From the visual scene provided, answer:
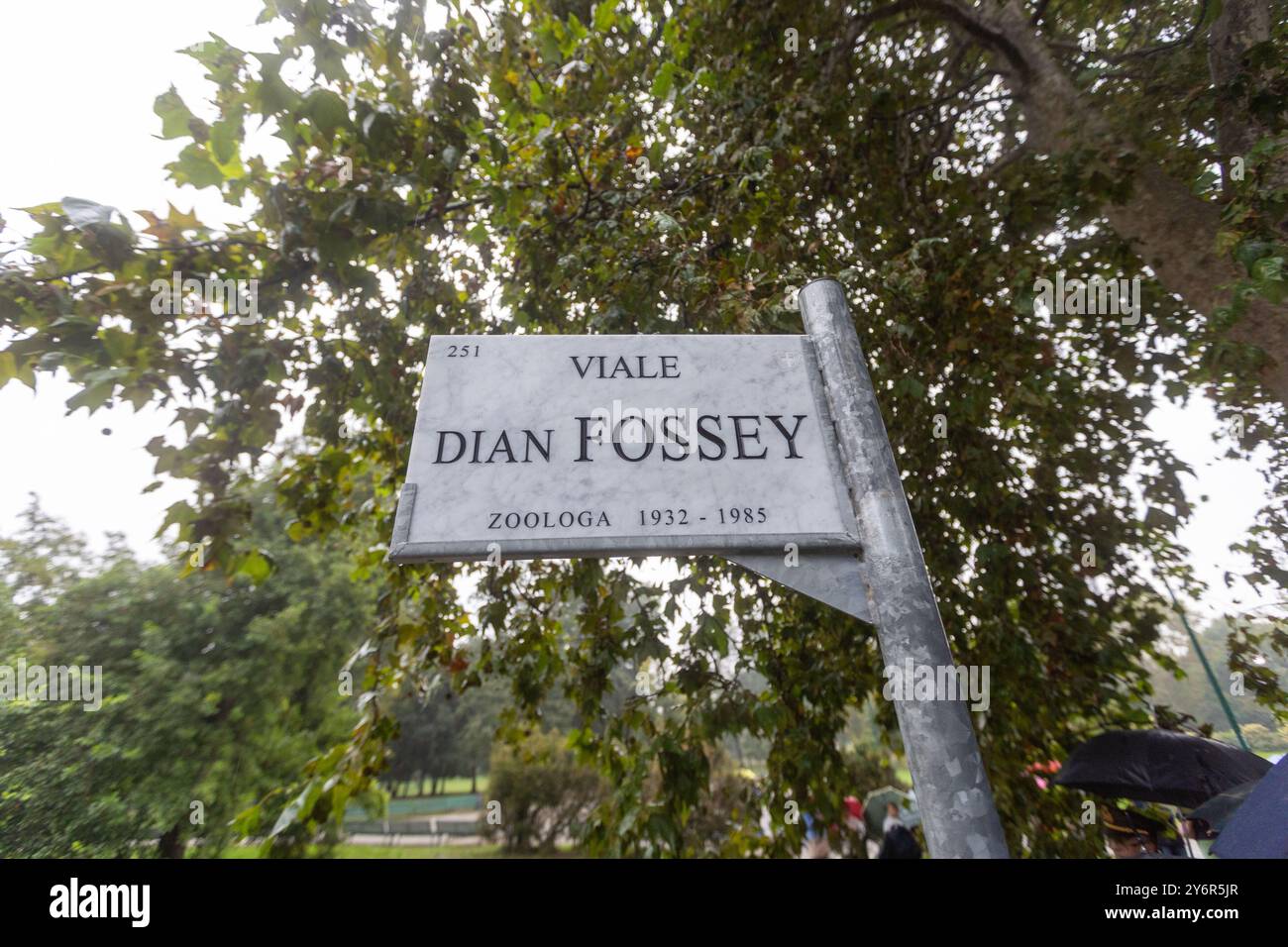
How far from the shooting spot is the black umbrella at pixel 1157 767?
3832mm

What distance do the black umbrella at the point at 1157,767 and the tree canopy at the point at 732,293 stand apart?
0.19 m

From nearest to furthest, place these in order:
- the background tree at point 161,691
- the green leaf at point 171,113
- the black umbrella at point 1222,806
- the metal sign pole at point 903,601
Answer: the metal sign pole at point 903,601 → the green leaf at point 171,113 → the black umbrella at point 1222,806 → the background tree at point 161,691

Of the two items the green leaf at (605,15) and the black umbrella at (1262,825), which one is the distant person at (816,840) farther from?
the green leaf at (605,15)

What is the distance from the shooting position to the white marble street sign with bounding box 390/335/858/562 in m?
1.39

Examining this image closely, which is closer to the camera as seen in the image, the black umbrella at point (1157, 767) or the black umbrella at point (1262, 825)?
the black umbrella at point (1262, 825)

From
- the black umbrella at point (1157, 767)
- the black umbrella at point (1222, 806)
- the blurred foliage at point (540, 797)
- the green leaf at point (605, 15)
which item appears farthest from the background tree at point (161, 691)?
the black umbrella at point (1222, 806)

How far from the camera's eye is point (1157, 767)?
392 centimetres

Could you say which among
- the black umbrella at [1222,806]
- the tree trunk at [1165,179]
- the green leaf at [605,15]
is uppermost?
the green leaf at [605,15]

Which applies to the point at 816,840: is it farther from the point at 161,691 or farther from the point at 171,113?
the point at 161,691

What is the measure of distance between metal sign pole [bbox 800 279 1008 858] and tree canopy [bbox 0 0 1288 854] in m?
1.04

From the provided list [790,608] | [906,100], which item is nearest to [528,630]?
[790,608]

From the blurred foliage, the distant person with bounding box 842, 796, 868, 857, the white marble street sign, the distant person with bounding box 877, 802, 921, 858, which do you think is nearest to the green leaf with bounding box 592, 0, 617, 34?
the white marble street sign

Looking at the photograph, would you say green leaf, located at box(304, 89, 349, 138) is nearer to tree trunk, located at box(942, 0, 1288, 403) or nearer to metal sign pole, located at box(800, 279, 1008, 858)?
metal sign pole, located at box(800, 279, 1008, 858)
